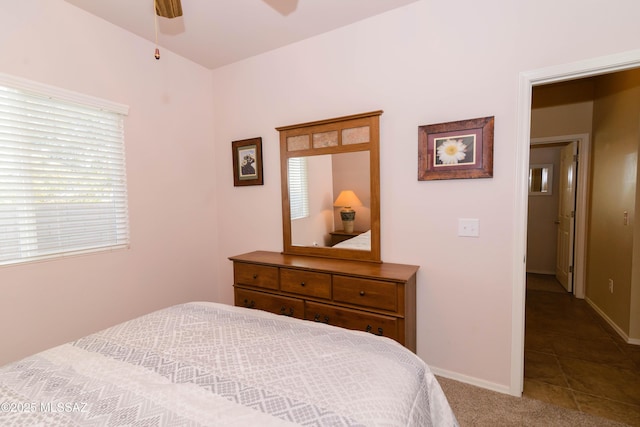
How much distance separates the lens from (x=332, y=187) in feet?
8.50

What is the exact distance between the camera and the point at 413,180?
228 centimetres

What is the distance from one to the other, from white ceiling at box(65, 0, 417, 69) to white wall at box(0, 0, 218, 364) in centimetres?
18

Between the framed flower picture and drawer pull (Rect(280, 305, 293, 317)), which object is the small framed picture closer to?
drawer pull (Rect(280, 305, 293, 317))

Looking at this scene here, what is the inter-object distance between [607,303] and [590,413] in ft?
6.23

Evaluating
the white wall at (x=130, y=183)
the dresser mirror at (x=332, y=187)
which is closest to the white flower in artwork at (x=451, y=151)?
the dresser mirror at (x=332, y=187)

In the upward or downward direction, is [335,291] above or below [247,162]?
below

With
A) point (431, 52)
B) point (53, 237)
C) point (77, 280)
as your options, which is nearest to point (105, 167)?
point (53, 237)

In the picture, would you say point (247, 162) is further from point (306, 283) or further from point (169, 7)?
point (169, 7)

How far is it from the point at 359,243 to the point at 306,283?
554 millimetres

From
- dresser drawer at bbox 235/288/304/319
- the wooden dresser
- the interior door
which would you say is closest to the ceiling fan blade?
the wooden dresser

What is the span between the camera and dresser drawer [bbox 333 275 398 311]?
6.56 feet

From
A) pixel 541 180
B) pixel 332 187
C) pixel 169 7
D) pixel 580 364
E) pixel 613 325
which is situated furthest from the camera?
pixel 541 180

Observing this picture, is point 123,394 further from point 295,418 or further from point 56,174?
point 56,174

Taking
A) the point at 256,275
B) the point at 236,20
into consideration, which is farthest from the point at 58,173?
the point at 236,20
